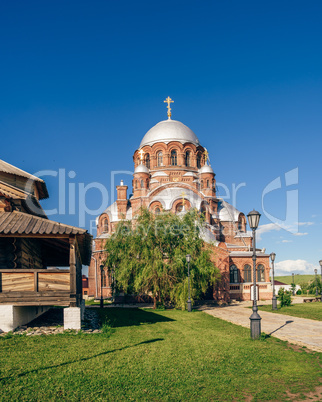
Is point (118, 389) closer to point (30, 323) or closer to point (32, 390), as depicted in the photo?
point (32, 390)

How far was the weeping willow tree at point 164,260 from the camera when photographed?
22.2 meters

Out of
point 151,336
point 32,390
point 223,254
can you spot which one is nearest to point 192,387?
point 32,390

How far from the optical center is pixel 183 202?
32719mm

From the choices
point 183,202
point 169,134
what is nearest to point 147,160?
point 169,134

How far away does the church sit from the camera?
113 ft

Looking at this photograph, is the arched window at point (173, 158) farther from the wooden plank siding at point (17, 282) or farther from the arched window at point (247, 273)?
the wooden plank siding at point (17, 282)

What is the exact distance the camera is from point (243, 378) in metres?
6.77

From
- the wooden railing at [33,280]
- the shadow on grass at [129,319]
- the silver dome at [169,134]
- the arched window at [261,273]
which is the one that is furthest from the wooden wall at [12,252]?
the silver dome at [169,134]

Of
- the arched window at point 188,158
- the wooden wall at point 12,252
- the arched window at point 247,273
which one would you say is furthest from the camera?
the arched window at point 188,158

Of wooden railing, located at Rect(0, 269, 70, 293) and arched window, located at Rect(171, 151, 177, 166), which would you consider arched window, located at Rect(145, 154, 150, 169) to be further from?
wooden railing, located at Rect(0, 269, 70, 293)

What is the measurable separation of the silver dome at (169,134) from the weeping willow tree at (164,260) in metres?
20.1

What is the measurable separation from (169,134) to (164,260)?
2314 cm

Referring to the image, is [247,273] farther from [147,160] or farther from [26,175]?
[26,175]

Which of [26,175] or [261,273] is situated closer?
A: [26,175]
